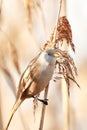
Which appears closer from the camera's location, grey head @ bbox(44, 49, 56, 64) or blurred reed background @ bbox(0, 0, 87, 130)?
grey head @ bbox(44, 49, 56, 64)

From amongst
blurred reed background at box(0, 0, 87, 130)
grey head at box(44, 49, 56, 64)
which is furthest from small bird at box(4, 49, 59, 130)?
blurred reed background at box(0, 0, 87, 130)

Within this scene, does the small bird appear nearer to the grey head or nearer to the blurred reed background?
the grey head

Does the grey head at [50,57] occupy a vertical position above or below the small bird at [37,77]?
Answer: above

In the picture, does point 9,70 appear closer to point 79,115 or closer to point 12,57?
point 12,57

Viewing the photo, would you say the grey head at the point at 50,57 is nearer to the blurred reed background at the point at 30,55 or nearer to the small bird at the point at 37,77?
the small bird at the point at 37,77

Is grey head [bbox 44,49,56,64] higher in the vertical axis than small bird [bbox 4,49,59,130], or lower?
higher

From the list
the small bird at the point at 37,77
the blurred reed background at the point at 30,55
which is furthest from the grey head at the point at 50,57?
the blurred reed background at the point at 30,55
